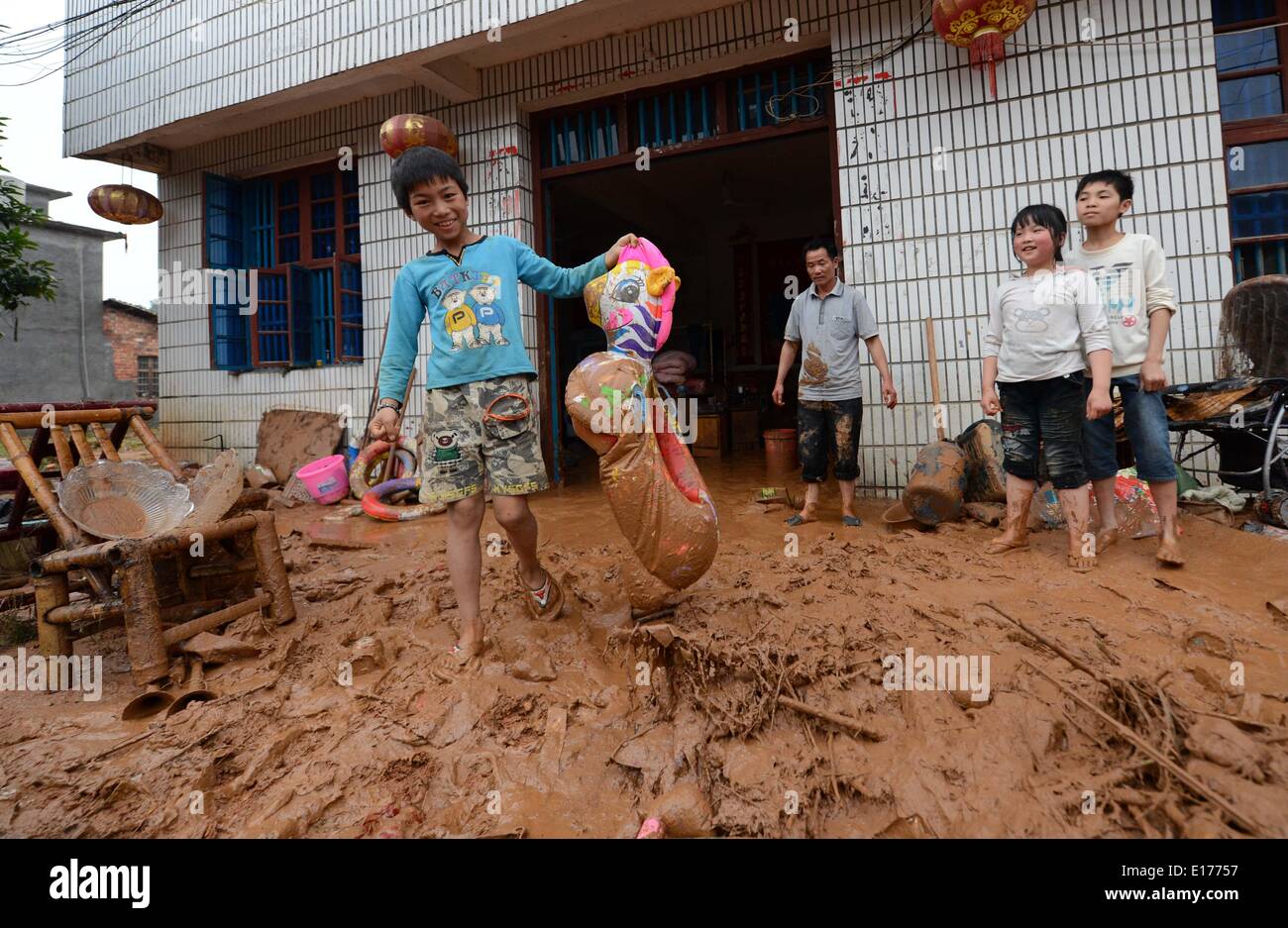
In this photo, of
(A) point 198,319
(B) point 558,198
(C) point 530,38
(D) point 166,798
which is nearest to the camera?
(D) point 166,798

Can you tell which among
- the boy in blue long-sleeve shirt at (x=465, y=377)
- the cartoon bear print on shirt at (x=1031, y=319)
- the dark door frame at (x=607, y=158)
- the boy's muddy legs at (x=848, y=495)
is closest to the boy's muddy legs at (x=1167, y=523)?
the cartoon bear print on shirt at (x=1031, y=319)

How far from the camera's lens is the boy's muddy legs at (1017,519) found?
10.3ft

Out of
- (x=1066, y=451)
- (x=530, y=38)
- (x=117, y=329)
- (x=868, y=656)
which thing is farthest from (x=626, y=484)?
(x=117, y=329)

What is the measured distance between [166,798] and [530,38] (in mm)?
5790

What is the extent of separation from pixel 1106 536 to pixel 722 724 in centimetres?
233

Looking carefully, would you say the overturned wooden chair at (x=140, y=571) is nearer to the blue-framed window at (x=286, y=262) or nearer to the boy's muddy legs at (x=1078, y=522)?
the boy's muddy legs at (x=1078, y=522)

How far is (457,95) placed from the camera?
5898 millimetres

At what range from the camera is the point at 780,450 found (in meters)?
6.17

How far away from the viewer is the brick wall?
15.4 metres

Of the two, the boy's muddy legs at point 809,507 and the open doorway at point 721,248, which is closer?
the boy's muddy legs at point 809,507

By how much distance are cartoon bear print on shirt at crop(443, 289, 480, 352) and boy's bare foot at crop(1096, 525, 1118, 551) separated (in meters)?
2.97

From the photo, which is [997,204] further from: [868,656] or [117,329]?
[117,329]

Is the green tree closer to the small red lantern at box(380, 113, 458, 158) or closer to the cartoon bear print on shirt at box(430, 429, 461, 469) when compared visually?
the small red lantern at box(380, 113, 458, 158)

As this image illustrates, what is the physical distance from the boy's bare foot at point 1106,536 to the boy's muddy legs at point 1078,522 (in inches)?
5.4
